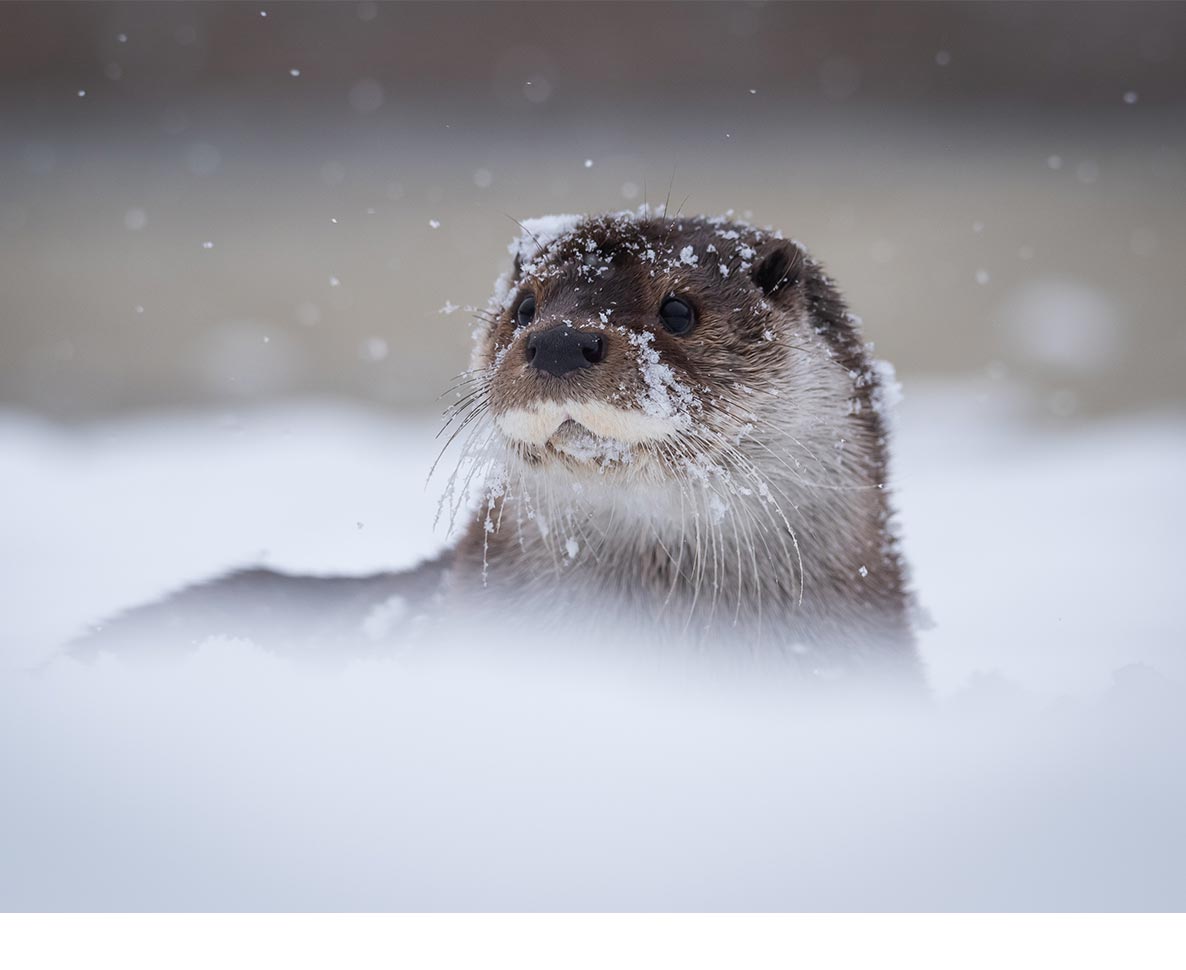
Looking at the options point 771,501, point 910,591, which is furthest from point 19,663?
point 910,591

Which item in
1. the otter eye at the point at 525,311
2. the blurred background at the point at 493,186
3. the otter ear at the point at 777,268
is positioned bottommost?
the otter eye at the point at 525,311

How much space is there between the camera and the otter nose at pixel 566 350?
1662 mm

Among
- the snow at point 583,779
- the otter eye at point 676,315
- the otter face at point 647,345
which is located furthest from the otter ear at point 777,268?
the snow at point 583,779

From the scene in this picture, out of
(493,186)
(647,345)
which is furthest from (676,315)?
(493,186)

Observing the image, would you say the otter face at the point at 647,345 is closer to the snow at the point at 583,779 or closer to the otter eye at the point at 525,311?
the otter eye at the point at 525,311

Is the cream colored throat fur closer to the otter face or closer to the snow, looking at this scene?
the otter face

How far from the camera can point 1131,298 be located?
6.53 meters

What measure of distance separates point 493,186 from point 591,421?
365cm

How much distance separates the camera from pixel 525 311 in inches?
79.4

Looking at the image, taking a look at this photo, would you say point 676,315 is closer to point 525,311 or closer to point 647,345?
point 647,345

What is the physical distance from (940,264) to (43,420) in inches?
228

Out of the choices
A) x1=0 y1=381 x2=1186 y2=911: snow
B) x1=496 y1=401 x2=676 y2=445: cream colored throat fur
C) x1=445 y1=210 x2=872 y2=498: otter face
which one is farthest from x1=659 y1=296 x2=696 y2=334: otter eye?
x1=0 y1=381 x2=1186 y2=911: snow

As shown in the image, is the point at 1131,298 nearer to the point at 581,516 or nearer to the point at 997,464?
the point at 997,464
